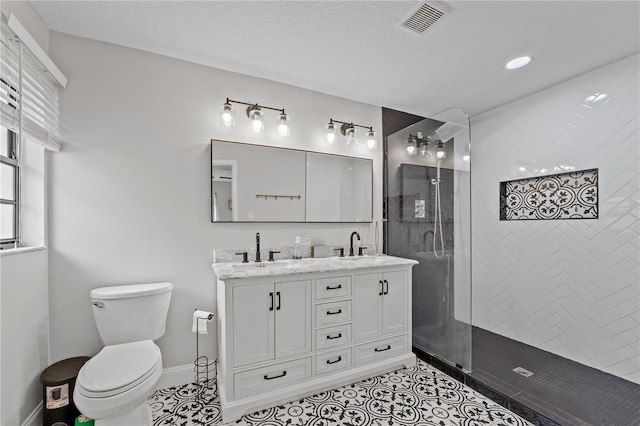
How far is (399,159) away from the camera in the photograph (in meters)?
2.99

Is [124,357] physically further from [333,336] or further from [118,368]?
[333,336]

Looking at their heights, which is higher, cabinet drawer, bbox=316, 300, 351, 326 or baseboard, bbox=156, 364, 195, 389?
cabinet drawer, bbox=316, 300, 351, 326

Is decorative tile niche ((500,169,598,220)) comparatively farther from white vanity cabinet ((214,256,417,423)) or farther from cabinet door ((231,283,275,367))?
cabinet door ((231,283,275,367))

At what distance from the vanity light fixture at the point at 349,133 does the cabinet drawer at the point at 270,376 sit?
1890 mm

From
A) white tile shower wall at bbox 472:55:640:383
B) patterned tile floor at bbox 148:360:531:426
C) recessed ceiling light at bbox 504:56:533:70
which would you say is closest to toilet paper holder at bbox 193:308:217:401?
patterned tile floor at bbox 148:360:531:426

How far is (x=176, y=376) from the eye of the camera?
86.1 inches

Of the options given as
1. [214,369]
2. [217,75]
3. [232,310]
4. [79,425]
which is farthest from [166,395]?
[217,75]

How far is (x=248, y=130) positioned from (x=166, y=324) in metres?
1.64

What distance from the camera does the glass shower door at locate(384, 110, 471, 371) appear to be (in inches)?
95.7

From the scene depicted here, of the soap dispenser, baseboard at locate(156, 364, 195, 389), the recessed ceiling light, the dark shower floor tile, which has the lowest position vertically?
the dark shower floor tile

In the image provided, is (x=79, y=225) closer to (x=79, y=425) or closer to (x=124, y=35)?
(x=79, y=425)

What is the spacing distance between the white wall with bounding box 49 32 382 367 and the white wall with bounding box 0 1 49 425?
0.08m

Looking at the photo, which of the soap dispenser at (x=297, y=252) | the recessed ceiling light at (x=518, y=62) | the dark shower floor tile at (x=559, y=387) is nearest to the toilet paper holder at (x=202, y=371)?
the soap dispenser at (x=297, y=252)

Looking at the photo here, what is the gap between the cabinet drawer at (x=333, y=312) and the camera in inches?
84.0
